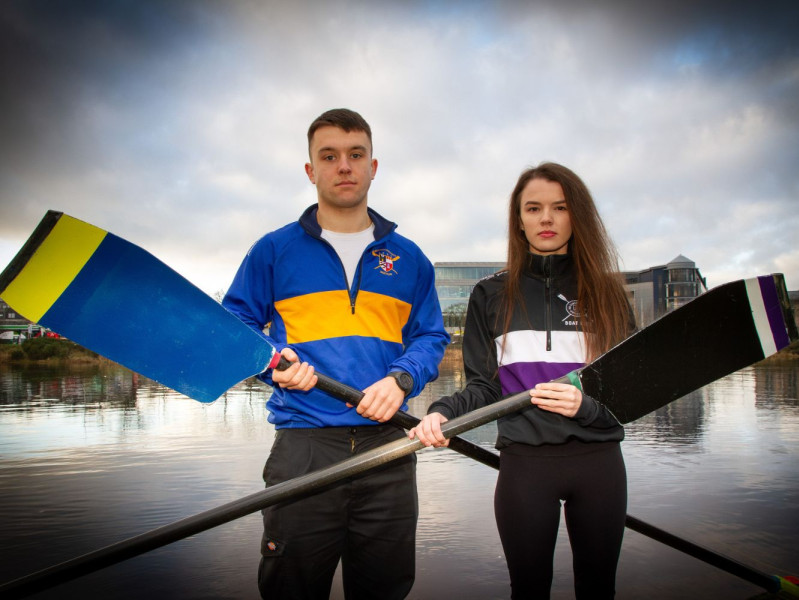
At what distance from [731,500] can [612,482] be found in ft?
11.5

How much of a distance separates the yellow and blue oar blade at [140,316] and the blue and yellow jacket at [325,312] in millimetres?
122

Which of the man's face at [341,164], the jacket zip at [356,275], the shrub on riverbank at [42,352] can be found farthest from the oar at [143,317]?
the shrub on riverbank at [42,352]

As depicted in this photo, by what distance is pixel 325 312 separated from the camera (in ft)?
7.53

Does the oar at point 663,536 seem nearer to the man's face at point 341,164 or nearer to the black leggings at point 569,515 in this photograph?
the black leggings at point 569,515

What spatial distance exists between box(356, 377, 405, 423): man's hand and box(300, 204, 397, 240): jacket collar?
0.71 m

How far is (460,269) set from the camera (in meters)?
59.1

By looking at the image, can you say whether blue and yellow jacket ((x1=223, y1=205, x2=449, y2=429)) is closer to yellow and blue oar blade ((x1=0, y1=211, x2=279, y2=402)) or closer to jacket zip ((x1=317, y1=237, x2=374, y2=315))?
jacket zip ((x1=317, y1=237, x2=374, y2=315))

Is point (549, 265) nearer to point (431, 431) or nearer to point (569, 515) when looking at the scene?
point (431, 431)

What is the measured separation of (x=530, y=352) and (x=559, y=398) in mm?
297

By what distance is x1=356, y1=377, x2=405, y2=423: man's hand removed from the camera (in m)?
2.08

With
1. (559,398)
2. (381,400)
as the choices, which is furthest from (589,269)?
(381,400)

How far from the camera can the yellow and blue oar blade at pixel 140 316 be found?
211cm

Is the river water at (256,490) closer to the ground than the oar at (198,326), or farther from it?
closer to the ground

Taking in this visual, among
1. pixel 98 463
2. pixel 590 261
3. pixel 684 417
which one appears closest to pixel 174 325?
pixel 590 261
